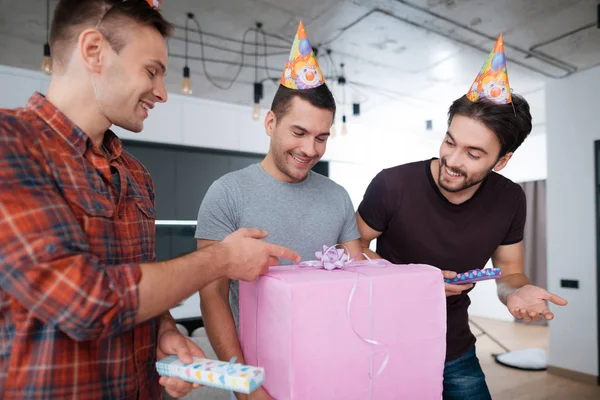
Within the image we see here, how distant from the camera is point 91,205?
692mm

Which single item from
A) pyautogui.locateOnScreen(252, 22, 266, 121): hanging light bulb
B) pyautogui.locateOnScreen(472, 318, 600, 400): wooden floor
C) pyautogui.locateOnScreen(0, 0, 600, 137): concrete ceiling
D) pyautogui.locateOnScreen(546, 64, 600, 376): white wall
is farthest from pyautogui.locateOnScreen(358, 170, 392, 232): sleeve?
pyautogui.locateOnScreen(546, 64, 600, 376): white wall

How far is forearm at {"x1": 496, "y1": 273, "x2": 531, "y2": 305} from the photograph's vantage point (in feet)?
4.09

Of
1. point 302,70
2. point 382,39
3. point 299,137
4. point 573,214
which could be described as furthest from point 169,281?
point 573,214

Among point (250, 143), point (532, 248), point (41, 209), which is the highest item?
point (250, 143)

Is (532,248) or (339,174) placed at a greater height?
(339,174)

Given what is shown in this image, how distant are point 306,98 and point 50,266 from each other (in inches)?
30.6

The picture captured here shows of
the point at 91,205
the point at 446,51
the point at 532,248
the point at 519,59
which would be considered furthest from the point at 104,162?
the point at 532,248

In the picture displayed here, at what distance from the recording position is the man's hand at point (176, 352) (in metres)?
0.69

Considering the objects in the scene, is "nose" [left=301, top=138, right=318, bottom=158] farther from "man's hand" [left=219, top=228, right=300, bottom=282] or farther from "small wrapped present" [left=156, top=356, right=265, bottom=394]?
"small wrapped present" [left=156, top=356, right=265, bottom=394]

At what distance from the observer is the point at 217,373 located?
62cm

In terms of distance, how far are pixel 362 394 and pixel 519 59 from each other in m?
3.54

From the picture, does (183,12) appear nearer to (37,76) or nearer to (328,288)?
(37,76)

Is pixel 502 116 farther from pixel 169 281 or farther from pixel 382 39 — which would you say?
pixel 382 39

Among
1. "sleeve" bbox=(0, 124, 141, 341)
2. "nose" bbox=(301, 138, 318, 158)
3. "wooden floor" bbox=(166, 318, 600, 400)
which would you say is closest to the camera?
"sleeve" bbox=(0, 124, 141, 341)
